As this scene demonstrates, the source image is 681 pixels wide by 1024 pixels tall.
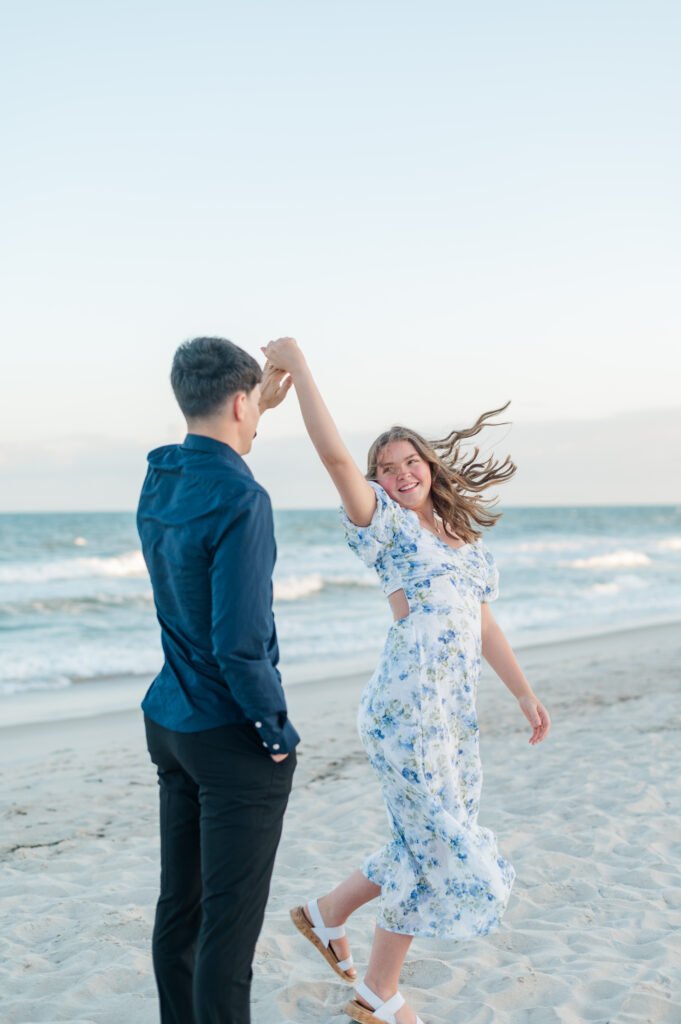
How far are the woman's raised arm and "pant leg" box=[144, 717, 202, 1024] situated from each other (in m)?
0.87

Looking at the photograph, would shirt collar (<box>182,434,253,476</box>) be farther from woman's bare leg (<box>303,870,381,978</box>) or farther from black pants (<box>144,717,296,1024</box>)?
woman's bare leg (<box>303,870,381,978</box>)

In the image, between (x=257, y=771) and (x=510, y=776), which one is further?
(x=510, y=776)

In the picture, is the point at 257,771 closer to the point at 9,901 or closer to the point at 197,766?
the point at 197,766

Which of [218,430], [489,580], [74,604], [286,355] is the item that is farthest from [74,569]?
[218,430]

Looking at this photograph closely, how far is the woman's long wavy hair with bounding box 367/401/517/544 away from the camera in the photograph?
306 cm

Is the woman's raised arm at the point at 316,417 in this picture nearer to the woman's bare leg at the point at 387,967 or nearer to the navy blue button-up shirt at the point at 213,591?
the navy blue button-up shirt at the point at 213,591

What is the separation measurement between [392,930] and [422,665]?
82 cm

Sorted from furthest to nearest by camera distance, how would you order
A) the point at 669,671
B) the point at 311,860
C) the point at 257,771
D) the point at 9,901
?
the point at 669,671, the point at 311,860, the point at 9,901, the point at 257,771

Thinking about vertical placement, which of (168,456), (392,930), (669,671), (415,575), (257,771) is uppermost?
(168,456)

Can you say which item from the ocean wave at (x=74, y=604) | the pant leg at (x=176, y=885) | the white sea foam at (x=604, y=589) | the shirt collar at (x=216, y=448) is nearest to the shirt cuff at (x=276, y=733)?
the pant leg at (x=176, y=885)

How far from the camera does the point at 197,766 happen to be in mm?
2062

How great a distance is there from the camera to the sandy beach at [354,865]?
3059 millimetres

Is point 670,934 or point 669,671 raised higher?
point 670,934

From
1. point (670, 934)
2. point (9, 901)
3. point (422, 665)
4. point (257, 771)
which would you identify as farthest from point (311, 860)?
point (257, 771)
